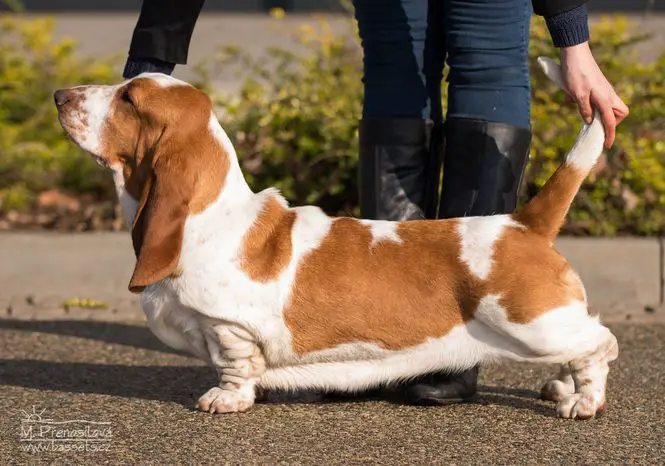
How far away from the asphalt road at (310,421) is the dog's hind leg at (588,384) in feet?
0.14

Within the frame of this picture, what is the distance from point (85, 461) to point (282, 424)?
0.61 metres

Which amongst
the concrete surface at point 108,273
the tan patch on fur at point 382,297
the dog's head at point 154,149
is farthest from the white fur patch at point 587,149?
the concrete surface at point 108,273

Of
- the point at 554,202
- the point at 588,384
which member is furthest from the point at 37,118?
the point at 588,384

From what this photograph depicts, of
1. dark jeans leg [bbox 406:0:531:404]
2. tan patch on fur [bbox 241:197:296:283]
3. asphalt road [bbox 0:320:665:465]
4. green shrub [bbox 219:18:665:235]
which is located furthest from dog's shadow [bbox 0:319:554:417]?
green shrub [bbox 219:18:665:235]

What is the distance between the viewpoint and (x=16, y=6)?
7305mm

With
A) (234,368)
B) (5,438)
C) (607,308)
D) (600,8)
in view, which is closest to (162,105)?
(234,368)

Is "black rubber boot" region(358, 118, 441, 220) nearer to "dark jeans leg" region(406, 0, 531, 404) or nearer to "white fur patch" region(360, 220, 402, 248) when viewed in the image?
"dark jeans leg" region(406, 0, 531, 404)

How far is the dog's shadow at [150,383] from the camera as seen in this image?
3633 mm

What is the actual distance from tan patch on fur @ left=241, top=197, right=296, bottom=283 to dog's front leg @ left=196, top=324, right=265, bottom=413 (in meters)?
0.18

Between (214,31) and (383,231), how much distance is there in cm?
622

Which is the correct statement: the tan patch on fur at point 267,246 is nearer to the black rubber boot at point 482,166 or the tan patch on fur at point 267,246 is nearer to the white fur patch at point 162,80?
the white fur patch at point 162,80

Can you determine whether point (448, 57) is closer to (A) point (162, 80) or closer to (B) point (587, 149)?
(B) point (587, 149)

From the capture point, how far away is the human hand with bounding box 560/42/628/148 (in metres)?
3.34

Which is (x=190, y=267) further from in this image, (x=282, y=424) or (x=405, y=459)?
(x=405, y=459)
